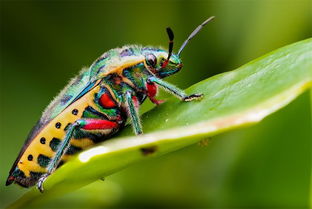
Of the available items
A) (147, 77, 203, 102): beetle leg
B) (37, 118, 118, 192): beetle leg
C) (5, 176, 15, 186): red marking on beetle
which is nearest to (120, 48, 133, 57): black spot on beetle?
(147, 77, 203, 102): beetle leg

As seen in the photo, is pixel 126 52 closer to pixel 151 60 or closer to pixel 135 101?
pixel 151 60

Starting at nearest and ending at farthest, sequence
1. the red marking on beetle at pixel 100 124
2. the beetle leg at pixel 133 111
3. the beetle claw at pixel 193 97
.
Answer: the beetle claw at pixel 193 97, the beetle leg at pixel 133 111, the red marking on beetle at pixel 100 124

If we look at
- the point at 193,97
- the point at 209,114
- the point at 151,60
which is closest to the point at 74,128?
the point at 151,60

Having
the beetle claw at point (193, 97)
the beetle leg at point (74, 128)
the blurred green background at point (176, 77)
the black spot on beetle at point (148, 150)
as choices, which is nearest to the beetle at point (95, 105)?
the beetle leg at point (74, 128)

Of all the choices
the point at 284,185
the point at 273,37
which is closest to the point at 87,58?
the point at 273,37

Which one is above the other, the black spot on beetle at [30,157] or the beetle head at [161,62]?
the beetle head at [161,62]

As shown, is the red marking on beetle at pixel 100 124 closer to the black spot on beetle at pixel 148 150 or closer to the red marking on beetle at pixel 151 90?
the red marking on beetle at pixel 151 90

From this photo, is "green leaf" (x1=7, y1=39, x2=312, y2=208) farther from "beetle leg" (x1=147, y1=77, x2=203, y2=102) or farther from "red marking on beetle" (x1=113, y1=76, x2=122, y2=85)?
"red marking on beetle" (x1=113, y1=76, x2=122, y2=85)
